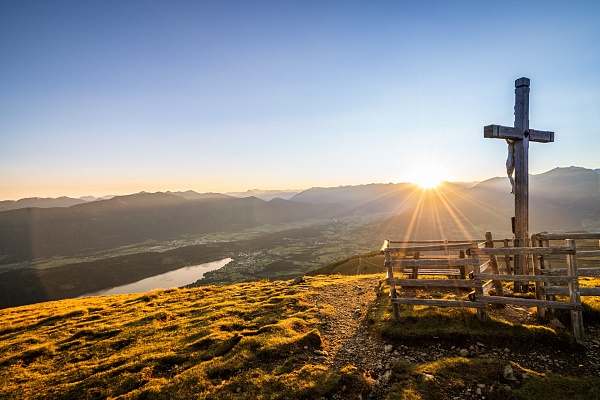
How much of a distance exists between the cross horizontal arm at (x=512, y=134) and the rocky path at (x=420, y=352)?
7.26m

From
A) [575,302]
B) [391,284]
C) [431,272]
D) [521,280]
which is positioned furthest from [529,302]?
[431,272]

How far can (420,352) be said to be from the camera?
30.4 ft

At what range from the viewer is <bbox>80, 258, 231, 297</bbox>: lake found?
127m

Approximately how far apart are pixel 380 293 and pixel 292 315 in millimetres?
5215

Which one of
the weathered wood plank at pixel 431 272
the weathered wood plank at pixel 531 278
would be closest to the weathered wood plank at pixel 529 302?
the weathered wood plank at pixel 531 278

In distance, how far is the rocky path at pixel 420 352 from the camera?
311 inches

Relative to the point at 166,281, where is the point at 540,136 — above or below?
above

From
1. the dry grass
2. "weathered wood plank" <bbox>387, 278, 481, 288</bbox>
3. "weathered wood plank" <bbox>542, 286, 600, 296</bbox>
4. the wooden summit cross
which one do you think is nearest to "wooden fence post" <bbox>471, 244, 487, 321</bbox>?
"weathered wood plank" <bbox>387, 278, 481, 288</bbox>

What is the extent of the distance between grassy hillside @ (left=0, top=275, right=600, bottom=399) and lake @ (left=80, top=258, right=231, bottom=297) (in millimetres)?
122675

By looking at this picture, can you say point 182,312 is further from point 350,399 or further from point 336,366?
point 350,399

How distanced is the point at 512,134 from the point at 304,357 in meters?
12.8

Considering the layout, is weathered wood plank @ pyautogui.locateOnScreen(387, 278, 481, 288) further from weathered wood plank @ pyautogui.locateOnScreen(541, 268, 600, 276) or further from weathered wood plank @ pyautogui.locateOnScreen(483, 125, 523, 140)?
weathered wood plank @ pyautogui.locateOnScreen(483, 125, 523, 140)

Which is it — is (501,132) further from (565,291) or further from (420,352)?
(420,352)

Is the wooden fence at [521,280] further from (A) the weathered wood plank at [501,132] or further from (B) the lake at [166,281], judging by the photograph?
(B) the lake at [166,281]
